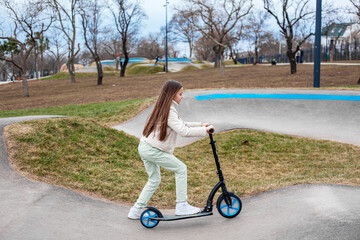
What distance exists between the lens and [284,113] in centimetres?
1285

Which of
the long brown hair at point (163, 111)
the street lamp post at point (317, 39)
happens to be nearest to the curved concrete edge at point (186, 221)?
the long brown hair at point (163, 111)

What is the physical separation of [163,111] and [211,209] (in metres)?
1.37

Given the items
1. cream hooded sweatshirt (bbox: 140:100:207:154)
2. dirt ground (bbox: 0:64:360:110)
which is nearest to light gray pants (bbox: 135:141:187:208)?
cream hooded sweatshirt (bbox: 140:100:207:154)

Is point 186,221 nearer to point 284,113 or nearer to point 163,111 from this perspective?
point 163,111

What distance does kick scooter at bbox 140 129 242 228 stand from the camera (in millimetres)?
4148

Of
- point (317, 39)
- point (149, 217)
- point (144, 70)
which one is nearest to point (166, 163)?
point (149, 217)

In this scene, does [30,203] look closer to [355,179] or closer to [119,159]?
[119,159]

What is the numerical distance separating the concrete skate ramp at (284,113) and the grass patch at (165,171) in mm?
1090

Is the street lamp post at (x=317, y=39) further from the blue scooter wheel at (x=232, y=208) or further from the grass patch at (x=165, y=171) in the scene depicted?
the blue scooter wheel at (x=232, y=208)

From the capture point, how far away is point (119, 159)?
25.5ft

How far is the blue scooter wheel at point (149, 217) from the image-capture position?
4152 mm

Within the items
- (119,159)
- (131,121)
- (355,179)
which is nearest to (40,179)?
(119,159)

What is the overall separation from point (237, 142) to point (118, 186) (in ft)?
16.6

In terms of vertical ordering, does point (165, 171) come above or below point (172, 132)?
below
